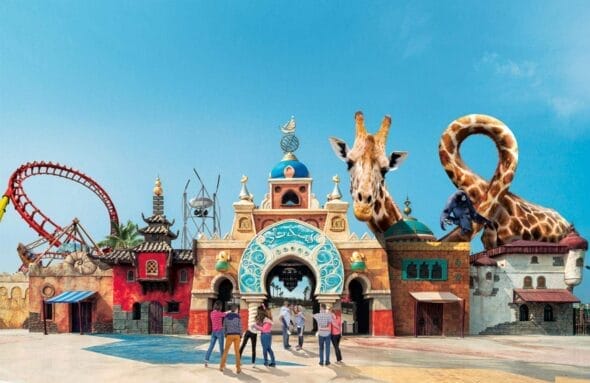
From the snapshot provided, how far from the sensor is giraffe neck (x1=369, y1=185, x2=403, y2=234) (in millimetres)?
33688

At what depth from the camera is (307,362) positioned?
16.8m

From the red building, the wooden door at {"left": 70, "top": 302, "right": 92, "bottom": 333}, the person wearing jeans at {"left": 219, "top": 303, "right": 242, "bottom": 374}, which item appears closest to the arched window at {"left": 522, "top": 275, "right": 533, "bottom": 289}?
the red building

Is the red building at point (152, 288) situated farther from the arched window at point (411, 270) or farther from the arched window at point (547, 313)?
the arched window at point (547, 313)

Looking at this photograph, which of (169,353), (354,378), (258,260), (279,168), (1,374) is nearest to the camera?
(354,378)

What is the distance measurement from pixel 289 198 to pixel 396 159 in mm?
6692

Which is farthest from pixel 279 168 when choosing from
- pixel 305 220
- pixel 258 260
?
pixel 258 260

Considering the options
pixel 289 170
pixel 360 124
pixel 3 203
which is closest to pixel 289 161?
pixel 289 170

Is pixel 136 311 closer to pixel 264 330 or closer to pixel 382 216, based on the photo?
pixel 382 216

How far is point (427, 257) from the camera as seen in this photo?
29.4 m

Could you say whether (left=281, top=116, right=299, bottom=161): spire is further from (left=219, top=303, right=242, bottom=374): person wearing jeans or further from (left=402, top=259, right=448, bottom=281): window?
(left=219, top=303, right=242, bottom=374): person wearing jeans

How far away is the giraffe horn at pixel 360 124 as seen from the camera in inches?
1123

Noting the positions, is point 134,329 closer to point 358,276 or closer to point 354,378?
point 358,276

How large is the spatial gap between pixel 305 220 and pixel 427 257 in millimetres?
6514

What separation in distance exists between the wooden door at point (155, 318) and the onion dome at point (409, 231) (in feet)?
42.4
